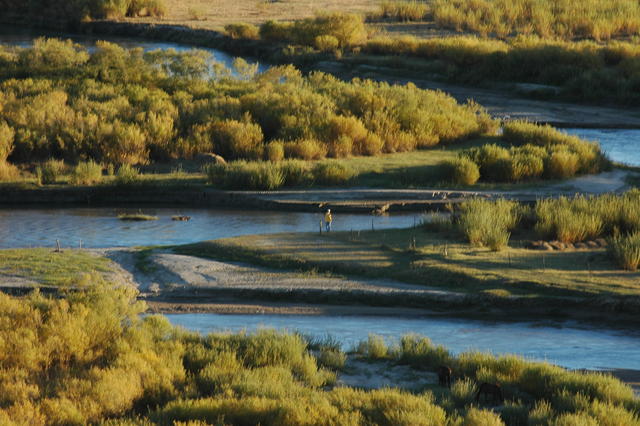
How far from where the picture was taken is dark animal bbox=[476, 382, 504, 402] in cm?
1172

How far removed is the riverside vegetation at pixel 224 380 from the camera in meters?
10.8

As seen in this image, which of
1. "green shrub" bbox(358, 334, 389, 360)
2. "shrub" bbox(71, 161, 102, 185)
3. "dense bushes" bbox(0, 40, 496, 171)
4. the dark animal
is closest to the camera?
the dark animal

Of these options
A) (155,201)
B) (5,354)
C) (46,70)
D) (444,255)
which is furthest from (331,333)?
(46,70)

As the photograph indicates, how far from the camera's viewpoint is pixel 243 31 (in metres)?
56.3

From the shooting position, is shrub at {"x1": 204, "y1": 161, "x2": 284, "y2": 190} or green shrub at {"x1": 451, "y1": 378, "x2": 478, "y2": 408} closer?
green shrub at {"x1": 451, "y1": 378, "x2": 478, "y2": 408}

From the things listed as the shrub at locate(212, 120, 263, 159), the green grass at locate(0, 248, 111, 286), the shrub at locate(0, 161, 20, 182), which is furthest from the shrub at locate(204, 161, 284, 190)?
the green grass at locate(0, 248, 111, 286)

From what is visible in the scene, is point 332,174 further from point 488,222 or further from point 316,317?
point 316,317

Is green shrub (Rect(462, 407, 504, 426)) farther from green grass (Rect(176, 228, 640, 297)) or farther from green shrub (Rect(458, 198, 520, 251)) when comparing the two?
green shrub (Rect(458, 198, 520, 251))

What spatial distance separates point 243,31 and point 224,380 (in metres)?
45.8

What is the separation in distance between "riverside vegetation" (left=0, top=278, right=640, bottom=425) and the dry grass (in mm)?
47765

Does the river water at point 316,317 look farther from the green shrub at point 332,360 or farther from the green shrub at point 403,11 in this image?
the green shrub at point 403,11

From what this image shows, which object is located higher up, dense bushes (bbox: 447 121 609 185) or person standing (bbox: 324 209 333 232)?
dense bushes (bbox: 447 121 609 185)

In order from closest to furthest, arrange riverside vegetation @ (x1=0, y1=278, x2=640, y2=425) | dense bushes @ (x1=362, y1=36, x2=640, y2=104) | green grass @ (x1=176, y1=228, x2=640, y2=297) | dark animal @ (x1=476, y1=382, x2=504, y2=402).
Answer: riverside vegetation @ (x1=0, y1=278, x2=640, y2=425), dark animal @ (x1=476, y1=382, x2=504, y2=402), green grass @ (x1=176, y1=228, x2=640, y2=297), dense bushes @ (x1=362, y1=36, x2=640, y2=104)

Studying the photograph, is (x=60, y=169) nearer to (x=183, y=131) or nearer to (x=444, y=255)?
(x=183, y=131)
